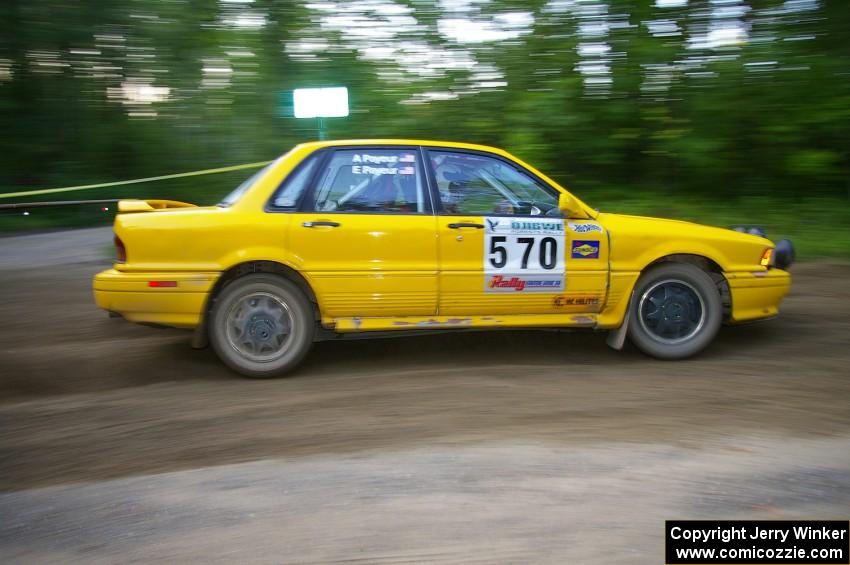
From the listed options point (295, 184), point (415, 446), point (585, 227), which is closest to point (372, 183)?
point (295, 184)

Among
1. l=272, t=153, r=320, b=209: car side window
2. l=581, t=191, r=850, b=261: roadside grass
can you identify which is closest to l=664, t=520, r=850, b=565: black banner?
l=272, t=153, r=320, b=209: car side window

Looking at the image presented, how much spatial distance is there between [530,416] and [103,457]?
2356 millimetres

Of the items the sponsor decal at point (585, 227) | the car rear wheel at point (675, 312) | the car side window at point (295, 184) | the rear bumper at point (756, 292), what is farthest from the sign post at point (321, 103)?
the rear bumper at point (756, 292)

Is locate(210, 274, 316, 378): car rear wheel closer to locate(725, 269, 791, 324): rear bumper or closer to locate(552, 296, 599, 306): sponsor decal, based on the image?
locate(552, 296, 599, 306): sponsor decal

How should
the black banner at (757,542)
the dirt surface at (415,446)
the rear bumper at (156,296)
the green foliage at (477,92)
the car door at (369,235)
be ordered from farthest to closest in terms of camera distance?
1. the green foliage at (477,92)
2. the car door at (369,235)
3. the rear bumper at (156,296)
4. the dirt surface at (415,446)
5. the black banner at (757,542)

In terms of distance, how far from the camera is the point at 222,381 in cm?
534

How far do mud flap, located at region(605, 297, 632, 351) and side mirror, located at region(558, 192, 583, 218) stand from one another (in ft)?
2.48

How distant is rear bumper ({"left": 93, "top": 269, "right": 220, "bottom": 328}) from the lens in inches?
203

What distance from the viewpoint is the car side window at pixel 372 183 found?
17.6 feet

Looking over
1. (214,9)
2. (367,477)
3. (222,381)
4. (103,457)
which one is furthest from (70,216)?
(367,477)

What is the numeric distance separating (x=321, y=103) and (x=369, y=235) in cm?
1089

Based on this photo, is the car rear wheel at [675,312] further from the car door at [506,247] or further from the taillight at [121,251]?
the taillight at [121,251]

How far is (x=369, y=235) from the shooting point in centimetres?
529

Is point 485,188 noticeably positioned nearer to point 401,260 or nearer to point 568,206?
point 568,206
